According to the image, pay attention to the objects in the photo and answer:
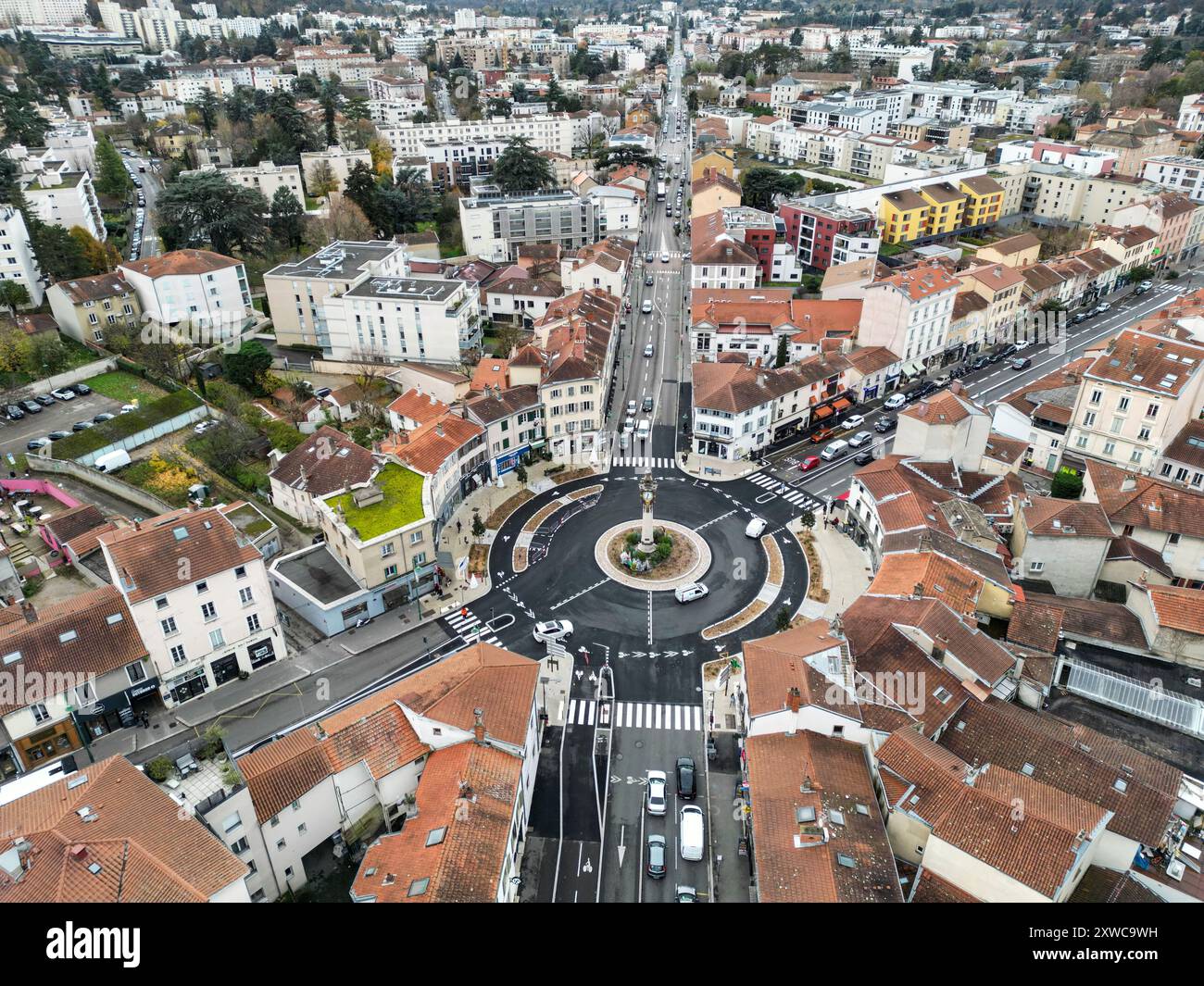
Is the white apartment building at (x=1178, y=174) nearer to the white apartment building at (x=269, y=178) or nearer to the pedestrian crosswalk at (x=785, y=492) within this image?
the pedestrian crosswalk at (x=785, y=492)

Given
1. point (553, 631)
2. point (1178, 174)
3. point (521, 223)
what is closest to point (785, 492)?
point (553, 631)

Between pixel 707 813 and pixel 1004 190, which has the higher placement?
pixel 1004 190

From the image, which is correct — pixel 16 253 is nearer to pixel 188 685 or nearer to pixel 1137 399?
pixel 188 685

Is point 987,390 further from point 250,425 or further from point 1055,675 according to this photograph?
point 250,425

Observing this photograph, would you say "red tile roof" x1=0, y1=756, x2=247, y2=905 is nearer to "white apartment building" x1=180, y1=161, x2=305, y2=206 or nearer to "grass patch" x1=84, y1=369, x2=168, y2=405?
"grass patch" x1=84, y1=369, x2=168, y2=405

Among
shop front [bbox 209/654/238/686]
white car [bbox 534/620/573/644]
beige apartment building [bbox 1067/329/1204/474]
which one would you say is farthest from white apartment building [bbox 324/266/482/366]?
beige apartment building [bbox 1067/329/1204/474]

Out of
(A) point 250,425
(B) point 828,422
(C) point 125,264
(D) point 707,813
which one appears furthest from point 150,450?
(B) point 828,422
